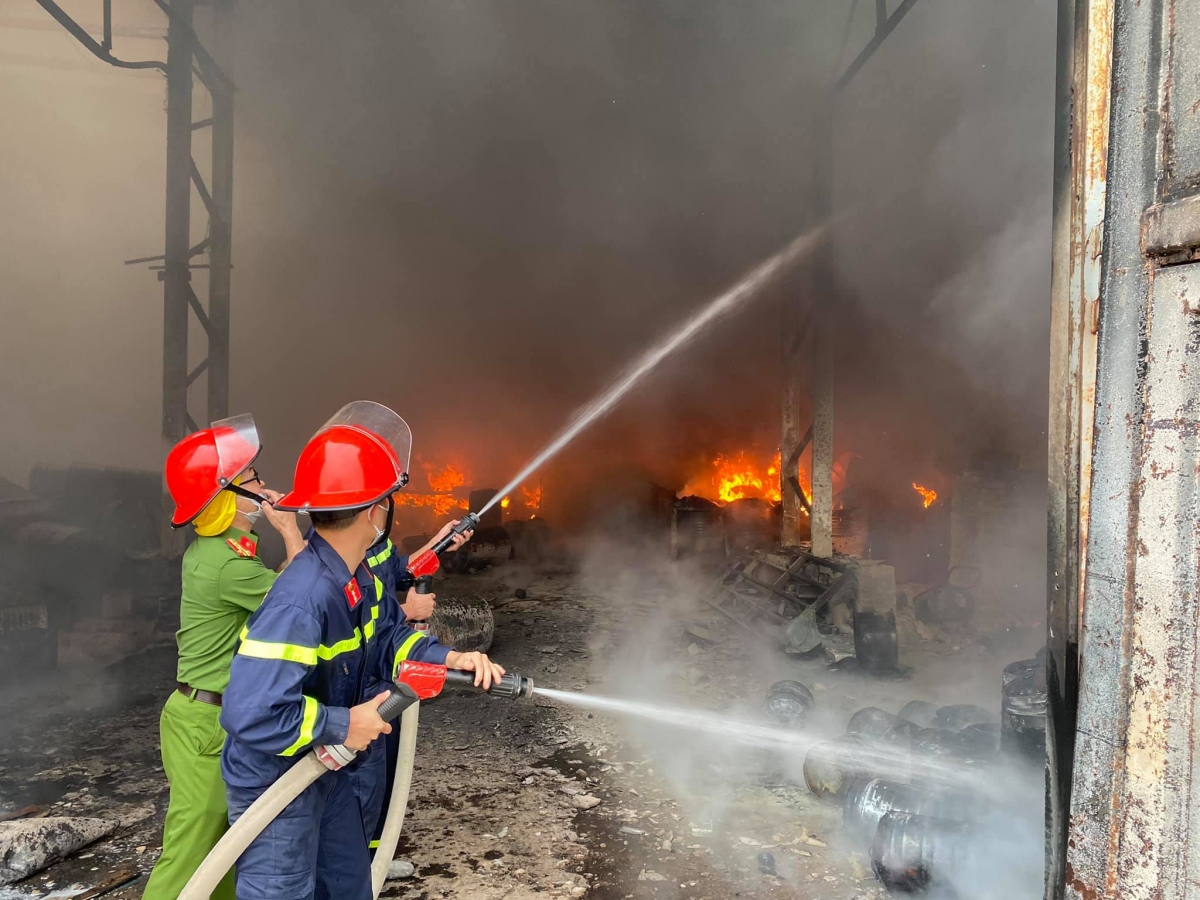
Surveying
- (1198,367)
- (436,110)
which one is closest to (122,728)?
(1198,367)

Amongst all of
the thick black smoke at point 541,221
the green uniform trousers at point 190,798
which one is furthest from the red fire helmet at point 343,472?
the thick black smoke at point 541,221

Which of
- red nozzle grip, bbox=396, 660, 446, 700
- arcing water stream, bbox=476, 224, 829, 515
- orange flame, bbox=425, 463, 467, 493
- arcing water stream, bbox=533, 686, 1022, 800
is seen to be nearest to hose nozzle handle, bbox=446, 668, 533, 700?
red nozzle grip, bbox=396, 660, 446, 700

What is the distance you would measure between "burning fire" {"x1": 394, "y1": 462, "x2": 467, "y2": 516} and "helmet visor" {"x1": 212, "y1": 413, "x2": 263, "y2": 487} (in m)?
13.0

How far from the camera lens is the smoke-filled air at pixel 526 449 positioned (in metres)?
2.91

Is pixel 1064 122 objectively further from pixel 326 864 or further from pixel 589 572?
pixel 589 572

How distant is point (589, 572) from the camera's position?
1247 centimetres

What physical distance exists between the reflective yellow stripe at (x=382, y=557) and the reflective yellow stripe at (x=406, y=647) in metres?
0.94

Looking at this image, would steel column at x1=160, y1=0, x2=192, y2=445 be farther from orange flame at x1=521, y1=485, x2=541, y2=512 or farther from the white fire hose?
orange flame at x1=521, y1=485, x2=541, y2=512

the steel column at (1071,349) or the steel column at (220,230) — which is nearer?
the steel column at (1071,349)

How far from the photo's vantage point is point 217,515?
9.64 feet

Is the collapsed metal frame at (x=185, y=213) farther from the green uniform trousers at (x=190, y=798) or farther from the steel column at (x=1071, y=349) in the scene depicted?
the steel column at (x=1071, y=349)

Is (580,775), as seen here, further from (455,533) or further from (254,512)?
(254,512)

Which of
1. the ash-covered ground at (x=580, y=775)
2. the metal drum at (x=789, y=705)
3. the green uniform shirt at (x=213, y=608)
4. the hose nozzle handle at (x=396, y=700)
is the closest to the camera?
Answer: the hose nozzle handle at (x=396, y=700)

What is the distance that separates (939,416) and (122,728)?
13.7m
